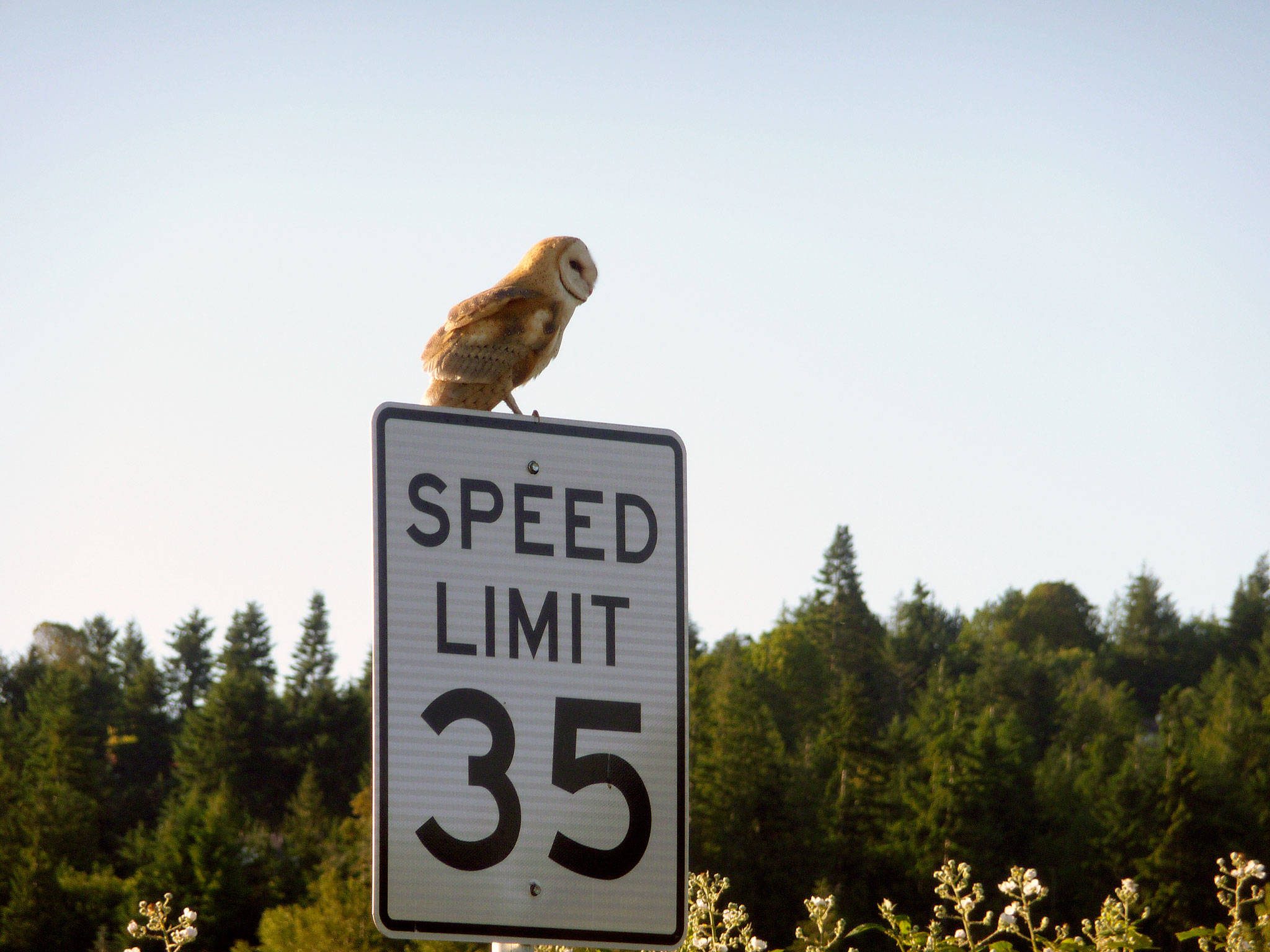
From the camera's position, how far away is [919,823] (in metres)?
70.1

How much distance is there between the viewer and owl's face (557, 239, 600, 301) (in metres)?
3.24

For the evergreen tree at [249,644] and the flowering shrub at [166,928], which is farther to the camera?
the evergreen tree at [249,644]

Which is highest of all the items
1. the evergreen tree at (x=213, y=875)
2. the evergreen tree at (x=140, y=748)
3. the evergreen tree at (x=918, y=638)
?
the evergreen tree at (x=918, y=638)

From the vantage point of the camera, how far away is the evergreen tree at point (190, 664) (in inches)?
3819

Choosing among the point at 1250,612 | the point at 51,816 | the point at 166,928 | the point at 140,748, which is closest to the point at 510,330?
the point at 166,928

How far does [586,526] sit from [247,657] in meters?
96.1

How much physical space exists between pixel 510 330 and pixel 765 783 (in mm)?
66970

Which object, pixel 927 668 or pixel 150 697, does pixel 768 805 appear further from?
pixel 150 697

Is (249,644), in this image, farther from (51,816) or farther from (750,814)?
(750,814)

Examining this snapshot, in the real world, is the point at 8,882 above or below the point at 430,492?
below

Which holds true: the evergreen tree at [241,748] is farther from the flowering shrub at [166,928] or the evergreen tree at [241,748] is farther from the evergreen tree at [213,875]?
the flowering shrub at [166,928]

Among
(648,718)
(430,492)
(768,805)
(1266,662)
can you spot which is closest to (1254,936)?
(648,718)

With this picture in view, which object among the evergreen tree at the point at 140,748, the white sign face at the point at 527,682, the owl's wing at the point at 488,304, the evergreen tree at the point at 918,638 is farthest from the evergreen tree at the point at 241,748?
the white sign face at the point at 527,682

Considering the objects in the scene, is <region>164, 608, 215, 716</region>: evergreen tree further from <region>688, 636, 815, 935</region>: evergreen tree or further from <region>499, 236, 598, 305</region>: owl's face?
<region>499, 236, 598, 305</region>: owl's face
